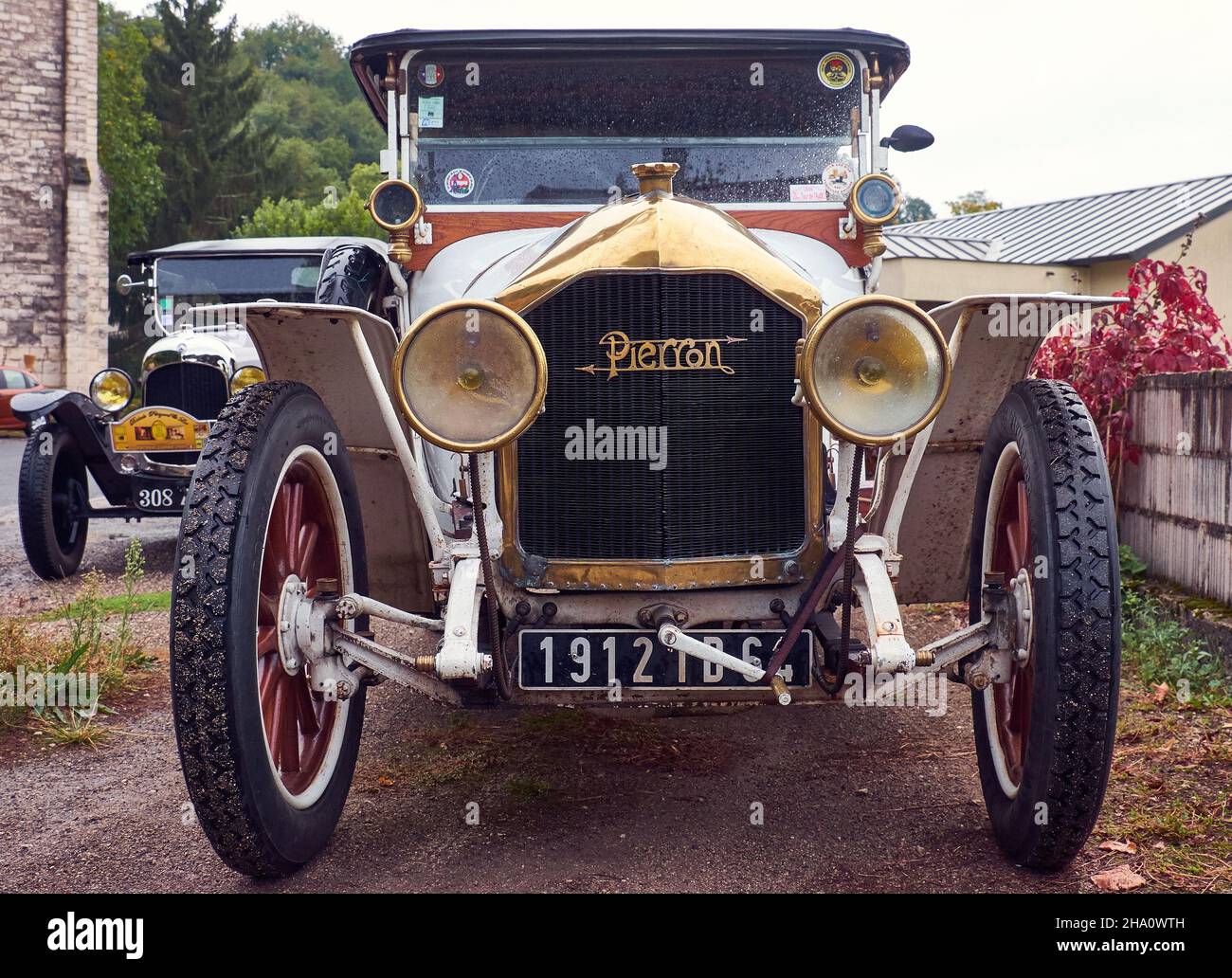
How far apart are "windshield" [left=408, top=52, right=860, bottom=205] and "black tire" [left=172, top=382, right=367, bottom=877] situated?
1.92 meters

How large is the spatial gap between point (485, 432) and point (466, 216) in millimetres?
2019

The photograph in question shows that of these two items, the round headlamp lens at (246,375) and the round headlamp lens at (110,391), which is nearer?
the round headlamp lens at (246,375)

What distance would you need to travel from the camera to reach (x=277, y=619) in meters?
3.02

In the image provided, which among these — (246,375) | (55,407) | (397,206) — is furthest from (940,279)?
(397,206)

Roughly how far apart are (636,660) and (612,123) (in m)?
2.46

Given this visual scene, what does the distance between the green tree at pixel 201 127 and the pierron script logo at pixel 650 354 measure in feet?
138

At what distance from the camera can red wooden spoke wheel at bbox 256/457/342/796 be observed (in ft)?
9.93

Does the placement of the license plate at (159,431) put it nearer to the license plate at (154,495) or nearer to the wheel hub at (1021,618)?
the license plate at (154,495)

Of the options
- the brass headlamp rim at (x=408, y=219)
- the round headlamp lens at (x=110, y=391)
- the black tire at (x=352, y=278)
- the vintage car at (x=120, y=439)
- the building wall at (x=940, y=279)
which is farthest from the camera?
the building wall at (x=940, y=279)

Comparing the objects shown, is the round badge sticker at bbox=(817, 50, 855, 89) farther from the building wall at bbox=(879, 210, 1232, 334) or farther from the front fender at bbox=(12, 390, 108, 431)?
the building wall at bbox=(879, 210, 1232, 334)

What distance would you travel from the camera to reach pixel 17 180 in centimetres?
2703

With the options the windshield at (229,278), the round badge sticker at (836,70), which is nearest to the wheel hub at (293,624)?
the round badge sticker at (836,70)

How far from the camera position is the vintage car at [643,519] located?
9.00 ft
